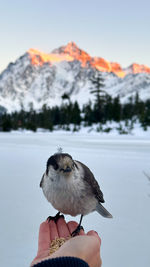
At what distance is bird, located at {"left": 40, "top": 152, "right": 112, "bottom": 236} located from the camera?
2.22 metres

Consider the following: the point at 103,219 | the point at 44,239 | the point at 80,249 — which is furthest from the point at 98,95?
the point at 80,249

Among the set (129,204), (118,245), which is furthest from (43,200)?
(118,245)

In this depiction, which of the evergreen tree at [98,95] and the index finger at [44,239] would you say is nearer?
the index finger at [44,239]

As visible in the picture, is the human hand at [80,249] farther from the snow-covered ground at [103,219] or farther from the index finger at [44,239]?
the snow-covered ground at [103,219]

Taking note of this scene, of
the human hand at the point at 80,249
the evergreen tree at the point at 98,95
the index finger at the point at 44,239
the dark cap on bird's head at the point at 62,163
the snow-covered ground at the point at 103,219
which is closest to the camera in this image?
the human hand at the point at 80,249

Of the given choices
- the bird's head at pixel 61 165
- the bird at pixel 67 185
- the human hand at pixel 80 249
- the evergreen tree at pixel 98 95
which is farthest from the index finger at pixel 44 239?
the evergreen tree at pixel 98 95

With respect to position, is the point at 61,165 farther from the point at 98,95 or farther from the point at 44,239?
the point at 98,95

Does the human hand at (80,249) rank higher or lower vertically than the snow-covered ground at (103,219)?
higher

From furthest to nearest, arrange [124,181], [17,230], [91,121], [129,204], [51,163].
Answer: [91,121] < [124,181] < [129,204] < [17,230] < [51,163]

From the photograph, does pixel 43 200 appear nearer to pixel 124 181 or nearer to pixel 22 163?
pixel 124 181

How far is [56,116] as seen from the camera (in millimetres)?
51438

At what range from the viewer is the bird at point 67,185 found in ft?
7.29

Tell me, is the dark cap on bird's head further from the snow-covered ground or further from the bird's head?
the snow-covered ground

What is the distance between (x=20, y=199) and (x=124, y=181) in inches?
101
